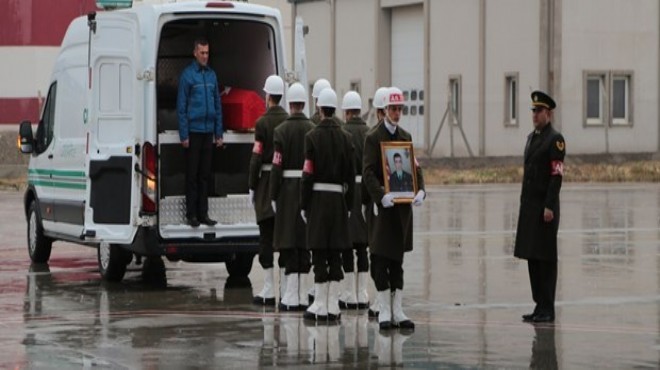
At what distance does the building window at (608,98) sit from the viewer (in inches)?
2066

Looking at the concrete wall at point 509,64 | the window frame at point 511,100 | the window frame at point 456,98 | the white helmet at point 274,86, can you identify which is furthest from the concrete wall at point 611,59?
the white helmet at point 274,86

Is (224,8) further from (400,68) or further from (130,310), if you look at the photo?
(400,68)

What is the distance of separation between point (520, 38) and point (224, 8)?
115ft

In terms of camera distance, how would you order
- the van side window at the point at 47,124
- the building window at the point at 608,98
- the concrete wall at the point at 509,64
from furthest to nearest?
1. the building window at the point at 608,98
2. the concrete wall at the point at 509,64
3. the van side window at the point at 47,124

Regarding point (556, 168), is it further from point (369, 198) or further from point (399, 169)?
point (369, 198)

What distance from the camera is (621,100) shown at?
2101 inches

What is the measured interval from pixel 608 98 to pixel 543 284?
3795cm

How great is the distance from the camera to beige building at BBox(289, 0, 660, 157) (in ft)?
170

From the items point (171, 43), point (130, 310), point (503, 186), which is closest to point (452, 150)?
point (503, 186)

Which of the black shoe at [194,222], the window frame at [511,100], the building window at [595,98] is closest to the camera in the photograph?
the black shoe at [194,222]

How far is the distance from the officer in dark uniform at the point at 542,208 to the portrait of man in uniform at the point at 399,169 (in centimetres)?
132

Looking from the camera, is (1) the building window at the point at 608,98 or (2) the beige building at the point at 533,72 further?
(1) the building window at the point at 608,98

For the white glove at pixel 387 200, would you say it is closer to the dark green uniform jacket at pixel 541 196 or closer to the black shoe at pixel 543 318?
the dark green uniform jacket at pixel 541 196

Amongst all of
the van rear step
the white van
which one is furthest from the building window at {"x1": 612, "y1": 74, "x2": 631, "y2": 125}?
the van rear step
